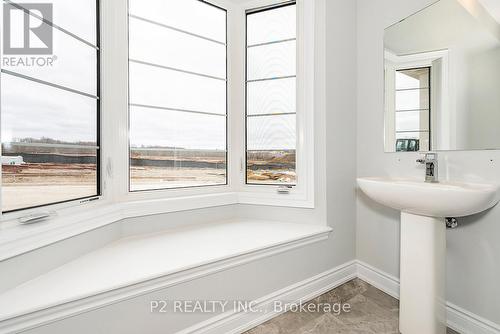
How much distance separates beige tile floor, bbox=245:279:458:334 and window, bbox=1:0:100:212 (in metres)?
1.32

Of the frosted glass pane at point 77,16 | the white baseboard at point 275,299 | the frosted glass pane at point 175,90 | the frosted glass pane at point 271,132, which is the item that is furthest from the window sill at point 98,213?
the frosted glass pane at point 77,16

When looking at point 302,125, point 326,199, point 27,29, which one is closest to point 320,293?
point 326,199

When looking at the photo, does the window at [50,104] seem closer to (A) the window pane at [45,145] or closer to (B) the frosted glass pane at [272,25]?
(A) the window pane at [45,145]

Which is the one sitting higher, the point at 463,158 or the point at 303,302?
the point at 463,158

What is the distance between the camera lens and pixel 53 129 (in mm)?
1278

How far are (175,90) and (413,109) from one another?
5.34 feet

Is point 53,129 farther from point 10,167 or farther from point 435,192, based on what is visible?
point 435,192

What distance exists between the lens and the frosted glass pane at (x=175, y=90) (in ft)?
5.86

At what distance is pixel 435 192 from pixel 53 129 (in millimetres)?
1761

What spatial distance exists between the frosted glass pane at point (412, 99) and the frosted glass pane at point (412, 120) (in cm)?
4

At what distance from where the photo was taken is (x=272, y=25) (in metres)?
2.19

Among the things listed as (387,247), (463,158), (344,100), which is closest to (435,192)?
(463,158)

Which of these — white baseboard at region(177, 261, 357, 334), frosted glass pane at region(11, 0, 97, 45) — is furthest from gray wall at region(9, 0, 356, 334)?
frosted glass pane at region(11, 0, 97, 45)

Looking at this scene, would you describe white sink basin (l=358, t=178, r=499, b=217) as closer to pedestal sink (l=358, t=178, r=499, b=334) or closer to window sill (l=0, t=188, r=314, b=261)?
pedestal sink (l=358, t=178, r=499, b=334)
